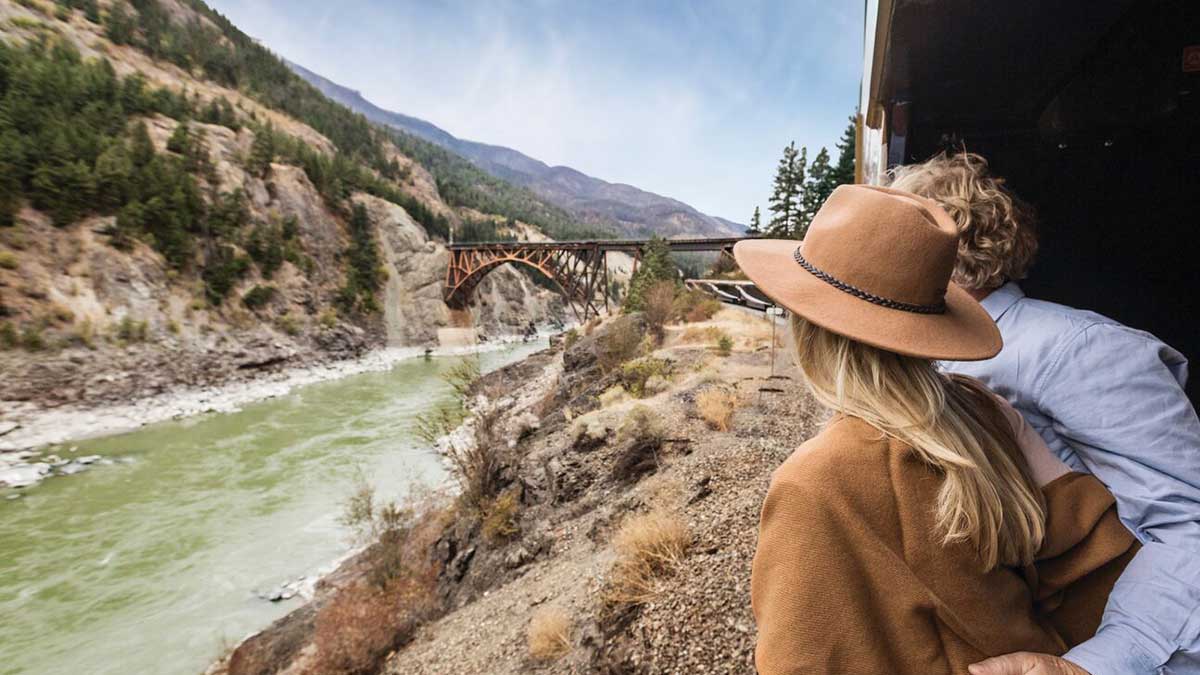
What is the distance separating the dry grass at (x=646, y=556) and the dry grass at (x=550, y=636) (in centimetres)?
47

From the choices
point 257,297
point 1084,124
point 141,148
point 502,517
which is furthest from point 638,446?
point 141,148

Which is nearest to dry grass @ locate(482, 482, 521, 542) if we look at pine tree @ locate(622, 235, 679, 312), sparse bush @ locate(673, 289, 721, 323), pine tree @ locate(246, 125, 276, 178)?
sparse bush @ locate(673, 289, 721, 323)

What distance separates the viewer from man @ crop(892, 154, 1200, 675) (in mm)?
947

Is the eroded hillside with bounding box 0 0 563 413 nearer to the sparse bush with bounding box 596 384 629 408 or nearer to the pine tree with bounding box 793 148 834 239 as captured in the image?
the sparse bush with bounding box 596 384 629 408

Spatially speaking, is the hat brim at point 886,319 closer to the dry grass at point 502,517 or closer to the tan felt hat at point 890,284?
the tan felt hat at point 890,284

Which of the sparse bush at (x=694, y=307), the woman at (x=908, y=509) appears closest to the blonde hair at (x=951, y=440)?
the woman at (x=908, y=509)

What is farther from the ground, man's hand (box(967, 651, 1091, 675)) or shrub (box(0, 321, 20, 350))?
man's hand (box(967, 651, 1091, 675))

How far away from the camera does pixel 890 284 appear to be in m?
1.04

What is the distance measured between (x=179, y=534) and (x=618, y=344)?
11.6m

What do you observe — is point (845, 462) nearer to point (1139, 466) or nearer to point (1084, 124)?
point (1139, 466)

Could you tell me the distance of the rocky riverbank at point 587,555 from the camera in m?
3.93

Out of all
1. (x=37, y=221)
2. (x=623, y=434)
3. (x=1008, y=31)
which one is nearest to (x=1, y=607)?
(x=623, y=434)

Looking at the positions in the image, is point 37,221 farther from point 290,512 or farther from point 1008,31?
point 1008,31

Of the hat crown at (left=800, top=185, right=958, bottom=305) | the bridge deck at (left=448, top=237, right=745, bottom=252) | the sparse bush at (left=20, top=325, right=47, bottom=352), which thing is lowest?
the sparse bush at (left=20, top=325, right=47, bottom=352)
